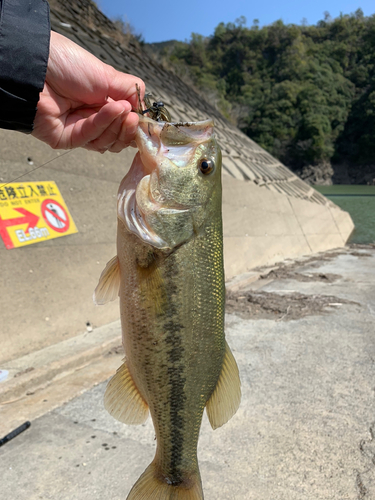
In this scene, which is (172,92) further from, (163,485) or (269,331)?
(163,485)

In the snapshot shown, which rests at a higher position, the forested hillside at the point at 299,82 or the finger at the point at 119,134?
the forested hillside at the point at 299,82

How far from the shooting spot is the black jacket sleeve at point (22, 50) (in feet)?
6.56

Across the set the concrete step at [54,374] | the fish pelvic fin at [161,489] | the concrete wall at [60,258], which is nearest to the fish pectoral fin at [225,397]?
the fish pelvic fin at [161,489]

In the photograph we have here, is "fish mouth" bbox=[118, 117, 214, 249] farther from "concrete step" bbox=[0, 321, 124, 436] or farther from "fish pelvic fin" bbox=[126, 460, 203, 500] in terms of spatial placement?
"concrete step" bbox=[0, 321, 124, 436]

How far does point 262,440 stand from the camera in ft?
11.5

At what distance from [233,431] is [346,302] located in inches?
176

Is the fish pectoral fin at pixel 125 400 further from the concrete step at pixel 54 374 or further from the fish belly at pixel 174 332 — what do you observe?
the concrete step at pixel 54 374

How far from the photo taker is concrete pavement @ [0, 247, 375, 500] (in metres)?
2.96

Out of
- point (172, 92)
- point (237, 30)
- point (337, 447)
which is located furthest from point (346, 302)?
point (237, 30)

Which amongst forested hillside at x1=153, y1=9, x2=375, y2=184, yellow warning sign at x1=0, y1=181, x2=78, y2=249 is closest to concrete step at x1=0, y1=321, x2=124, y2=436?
yellow warning sign at x1=0, y1=181, x2=78, y2=249

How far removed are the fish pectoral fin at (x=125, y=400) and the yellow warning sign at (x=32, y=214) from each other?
3.43 meters

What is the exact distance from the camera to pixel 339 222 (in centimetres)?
1925

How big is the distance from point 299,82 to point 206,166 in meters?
97.4

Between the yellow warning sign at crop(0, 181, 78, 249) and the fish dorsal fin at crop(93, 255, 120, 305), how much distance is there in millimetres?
3366
